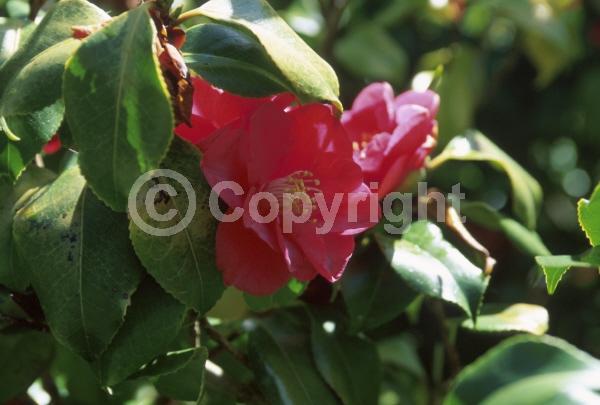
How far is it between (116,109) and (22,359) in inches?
17.7

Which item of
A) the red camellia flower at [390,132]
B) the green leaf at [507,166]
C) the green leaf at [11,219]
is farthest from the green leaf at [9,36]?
the green leaf at [507,166]

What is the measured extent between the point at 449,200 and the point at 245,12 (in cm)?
40

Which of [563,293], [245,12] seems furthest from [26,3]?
[563,293]

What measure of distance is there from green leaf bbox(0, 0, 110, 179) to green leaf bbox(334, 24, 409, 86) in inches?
40.3

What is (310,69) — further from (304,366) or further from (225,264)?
(304,366)

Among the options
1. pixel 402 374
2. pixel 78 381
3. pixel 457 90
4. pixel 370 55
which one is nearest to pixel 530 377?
pixel 78 381

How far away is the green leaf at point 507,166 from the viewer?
1.21 m

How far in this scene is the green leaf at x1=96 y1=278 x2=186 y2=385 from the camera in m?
0.87

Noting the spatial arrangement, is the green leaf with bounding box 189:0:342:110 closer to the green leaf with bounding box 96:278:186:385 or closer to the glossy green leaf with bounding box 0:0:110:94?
the glossy green leaf with bounding box 0:0:110:94

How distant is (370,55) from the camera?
1.89 metres

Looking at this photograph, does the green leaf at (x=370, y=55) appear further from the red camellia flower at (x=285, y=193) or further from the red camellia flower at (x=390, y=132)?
the red camellia flower at (x=285, y=193)

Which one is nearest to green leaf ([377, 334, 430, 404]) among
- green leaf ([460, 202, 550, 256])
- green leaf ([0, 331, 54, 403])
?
green leaf ([460, 202, 550, 256])

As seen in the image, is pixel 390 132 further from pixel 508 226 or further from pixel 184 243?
pixel 184 243

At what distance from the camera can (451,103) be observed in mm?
1679
